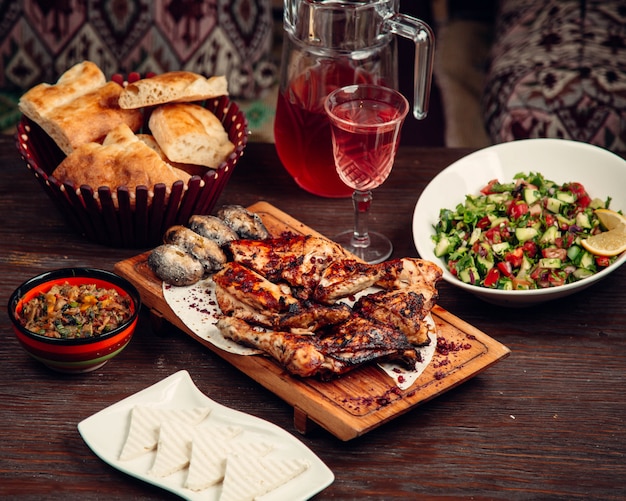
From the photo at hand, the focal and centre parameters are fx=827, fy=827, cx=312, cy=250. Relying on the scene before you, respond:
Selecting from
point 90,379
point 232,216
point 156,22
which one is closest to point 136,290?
point 90,379

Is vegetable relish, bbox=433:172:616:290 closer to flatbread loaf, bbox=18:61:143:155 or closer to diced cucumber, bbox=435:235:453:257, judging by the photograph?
diced cucumber, bbox=435:235:453:257

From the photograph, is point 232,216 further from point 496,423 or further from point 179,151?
point 496,423

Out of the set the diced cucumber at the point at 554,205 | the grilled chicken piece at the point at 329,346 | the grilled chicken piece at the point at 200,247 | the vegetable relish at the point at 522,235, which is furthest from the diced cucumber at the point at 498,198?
the grilled chicken piece at the point at 200,247

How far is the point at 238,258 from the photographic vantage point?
2074mm

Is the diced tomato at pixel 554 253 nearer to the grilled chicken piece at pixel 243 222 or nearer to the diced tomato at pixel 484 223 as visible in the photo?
the diced tomato at pixel 484 223

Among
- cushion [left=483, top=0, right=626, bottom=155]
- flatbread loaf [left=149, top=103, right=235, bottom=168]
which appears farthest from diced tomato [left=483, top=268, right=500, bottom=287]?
cushion [left=483, top=0, right=626, bottom=155]

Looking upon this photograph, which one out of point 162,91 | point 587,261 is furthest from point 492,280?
point 162,91

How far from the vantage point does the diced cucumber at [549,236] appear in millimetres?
2219

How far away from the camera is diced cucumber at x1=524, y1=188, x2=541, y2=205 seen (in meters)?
2.36

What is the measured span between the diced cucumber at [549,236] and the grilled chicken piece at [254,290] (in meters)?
0.73

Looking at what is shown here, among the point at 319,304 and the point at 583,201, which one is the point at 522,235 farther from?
the point at 319,304

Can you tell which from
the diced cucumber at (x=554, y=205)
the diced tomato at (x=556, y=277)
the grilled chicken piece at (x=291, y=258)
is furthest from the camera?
the diced cucumber at (x=554, y=205)

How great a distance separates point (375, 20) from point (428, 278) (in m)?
0.78

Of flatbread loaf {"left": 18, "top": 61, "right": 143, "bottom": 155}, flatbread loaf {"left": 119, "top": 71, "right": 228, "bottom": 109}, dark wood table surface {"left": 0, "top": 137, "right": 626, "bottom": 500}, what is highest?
flatbread loaf {"left": 119, "top": 71, "right": 228, "bottom": 109}
